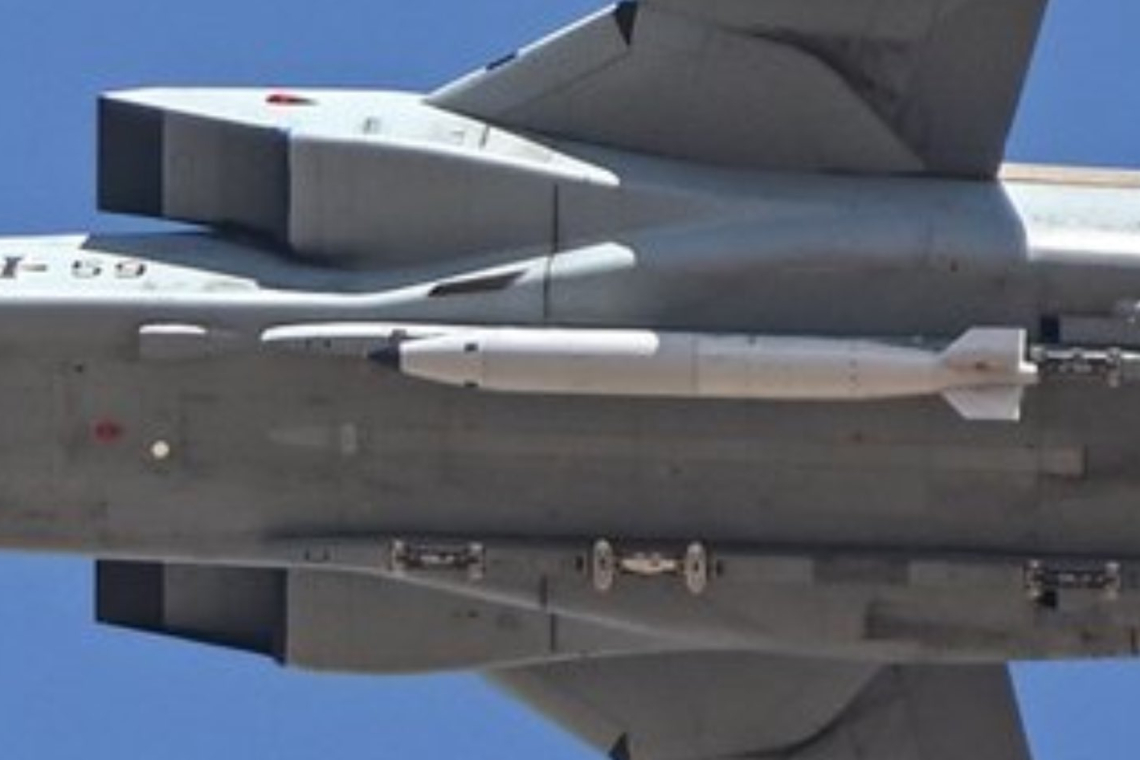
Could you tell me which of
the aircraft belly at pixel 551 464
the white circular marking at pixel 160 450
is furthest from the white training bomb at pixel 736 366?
the white circular marking at pixel 160 450

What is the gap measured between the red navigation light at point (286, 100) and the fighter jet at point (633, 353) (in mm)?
45

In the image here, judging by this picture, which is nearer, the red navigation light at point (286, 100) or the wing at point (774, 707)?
the red navigation light at point (286, 100)

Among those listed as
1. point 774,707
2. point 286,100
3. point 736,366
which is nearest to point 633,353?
point 736,366

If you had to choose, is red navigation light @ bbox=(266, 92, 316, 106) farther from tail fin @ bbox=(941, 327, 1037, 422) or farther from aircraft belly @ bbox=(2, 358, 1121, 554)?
tail fin @ bbox=(941, 327, 1037, 422)

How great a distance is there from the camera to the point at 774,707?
22281mm

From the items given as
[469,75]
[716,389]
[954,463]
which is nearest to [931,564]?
[954,463]

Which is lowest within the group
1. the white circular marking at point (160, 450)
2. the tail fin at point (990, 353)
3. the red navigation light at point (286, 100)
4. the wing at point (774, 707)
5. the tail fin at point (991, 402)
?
the wing at point (774, 707)

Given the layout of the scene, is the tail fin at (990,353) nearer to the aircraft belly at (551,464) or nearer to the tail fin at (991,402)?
the tail fin at (991,402)

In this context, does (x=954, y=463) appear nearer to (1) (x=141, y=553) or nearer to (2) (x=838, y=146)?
(2) (x=838, y=146)

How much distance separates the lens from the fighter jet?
20109 mm

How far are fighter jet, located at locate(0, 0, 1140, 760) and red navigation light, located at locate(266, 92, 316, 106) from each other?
0.05m

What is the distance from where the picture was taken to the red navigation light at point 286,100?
69.5 ft

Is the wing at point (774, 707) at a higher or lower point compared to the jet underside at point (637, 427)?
lower

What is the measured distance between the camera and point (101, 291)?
66.9ft
